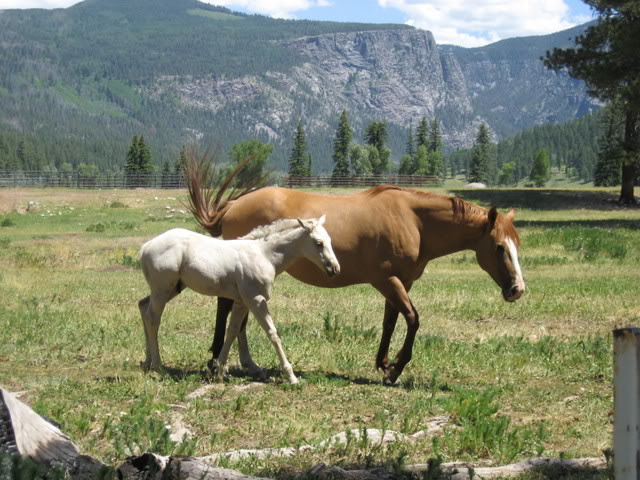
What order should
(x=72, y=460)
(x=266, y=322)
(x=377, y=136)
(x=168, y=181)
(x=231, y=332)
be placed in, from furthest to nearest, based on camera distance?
(x=377, y=136) < (x=168, y=181) < (x=231, y=332) < (x=266, y=322) < (x=72, y=460)

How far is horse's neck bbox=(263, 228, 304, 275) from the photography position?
30.5 feet

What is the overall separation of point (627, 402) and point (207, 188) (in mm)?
8001

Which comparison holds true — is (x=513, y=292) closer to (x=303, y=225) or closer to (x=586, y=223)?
(x=303, y=225)

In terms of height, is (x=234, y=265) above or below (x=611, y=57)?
below

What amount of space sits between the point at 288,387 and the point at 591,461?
3476 millimetres

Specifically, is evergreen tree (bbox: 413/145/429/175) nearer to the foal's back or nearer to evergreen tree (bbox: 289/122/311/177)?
evergreen tree (bbox: 289/122/311/177)

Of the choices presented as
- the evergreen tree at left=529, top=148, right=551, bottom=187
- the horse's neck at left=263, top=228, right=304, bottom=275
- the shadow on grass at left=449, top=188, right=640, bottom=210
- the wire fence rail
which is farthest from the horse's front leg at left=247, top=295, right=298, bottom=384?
the evergreen tree at left=529, top=148, right=551, bottom=187

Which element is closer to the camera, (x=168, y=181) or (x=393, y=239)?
(x=393, y=239)

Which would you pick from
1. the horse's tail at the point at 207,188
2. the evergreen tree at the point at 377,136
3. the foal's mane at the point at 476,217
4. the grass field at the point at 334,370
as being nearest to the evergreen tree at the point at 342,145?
the evergreen tree at the point at 377,136

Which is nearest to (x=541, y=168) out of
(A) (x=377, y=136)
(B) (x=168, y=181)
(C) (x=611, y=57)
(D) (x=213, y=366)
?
(A) (x=377, y=136)

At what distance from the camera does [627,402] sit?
3199mm

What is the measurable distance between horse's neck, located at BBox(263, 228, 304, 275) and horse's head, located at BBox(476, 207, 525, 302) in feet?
7.54

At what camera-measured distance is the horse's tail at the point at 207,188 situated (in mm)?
10570

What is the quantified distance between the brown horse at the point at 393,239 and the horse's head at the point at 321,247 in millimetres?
741
